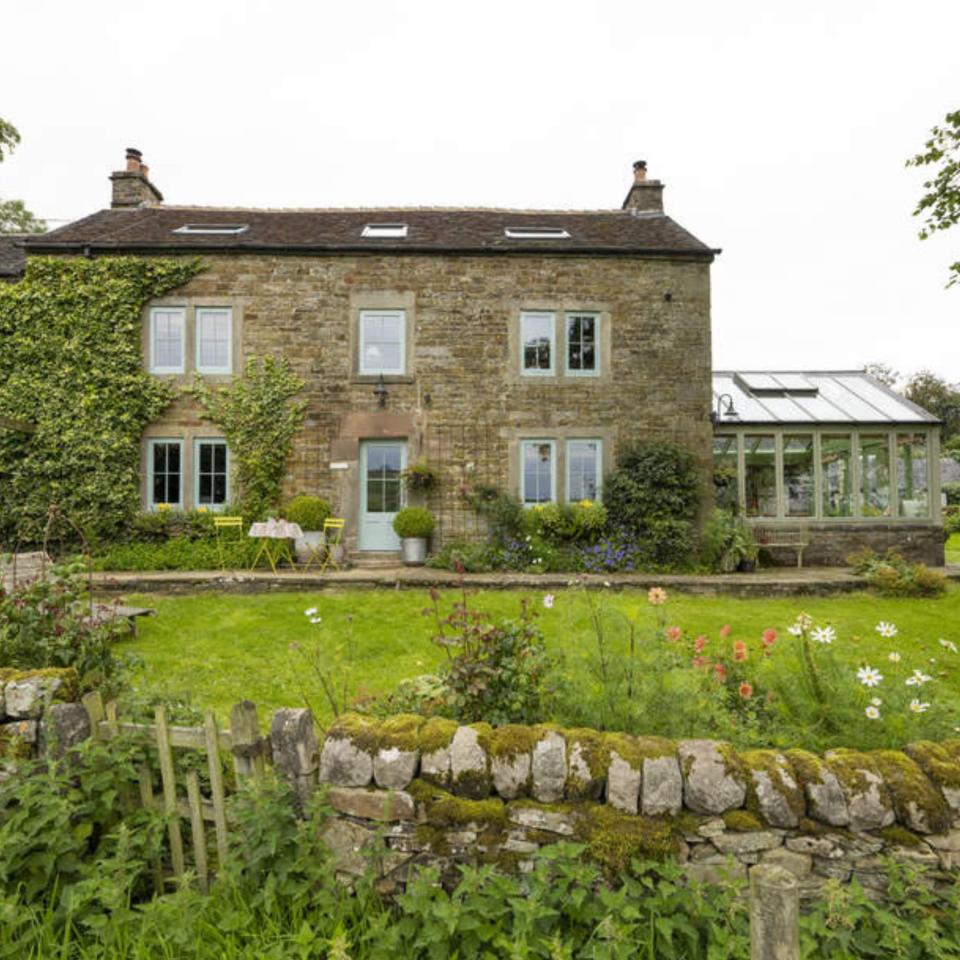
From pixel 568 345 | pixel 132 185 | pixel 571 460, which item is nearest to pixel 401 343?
pixel 568 345

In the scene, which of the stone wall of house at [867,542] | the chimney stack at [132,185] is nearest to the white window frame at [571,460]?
the stone wall of house at [867,542]

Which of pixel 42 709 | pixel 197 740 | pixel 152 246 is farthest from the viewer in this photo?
pixel 152 246

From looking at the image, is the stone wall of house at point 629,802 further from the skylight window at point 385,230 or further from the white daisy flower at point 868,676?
the skylight window at point 385,230

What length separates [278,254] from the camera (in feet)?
39.4

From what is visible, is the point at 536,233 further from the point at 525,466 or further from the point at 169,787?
the point at 169,787

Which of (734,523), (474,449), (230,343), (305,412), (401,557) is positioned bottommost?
(401,557)

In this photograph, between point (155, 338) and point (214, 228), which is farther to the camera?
point (214, 228)

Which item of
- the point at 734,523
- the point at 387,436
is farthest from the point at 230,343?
the point at 734,523

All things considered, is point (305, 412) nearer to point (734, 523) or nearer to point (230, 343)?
point (230, 343)

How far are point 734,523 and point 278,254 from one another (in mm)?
11470

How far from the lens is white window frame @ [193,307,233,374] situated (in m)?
12.0

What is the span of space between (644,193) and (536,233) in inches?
132

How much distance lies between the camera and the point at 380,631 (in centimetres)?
677

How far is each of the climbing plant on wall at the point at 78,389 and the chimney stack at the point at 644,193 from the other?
10.9 metres
